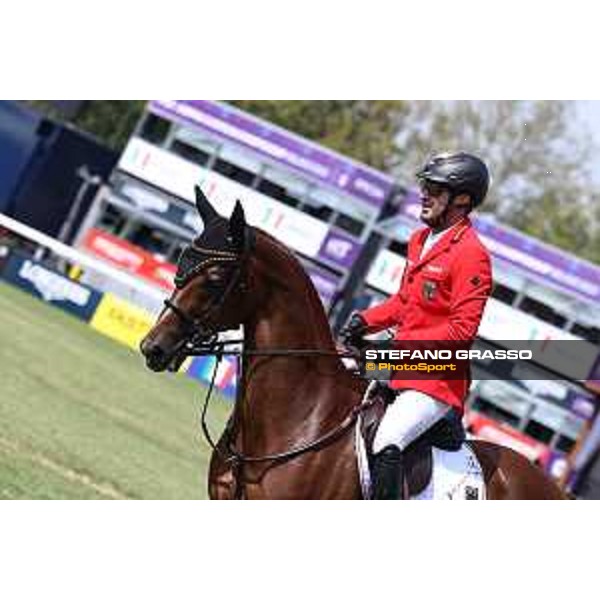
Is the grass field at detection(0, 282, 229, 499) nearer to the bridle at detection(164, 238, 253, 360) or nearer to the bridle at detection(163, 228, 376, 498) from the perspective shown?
the bridle at detection(163, 228, 376, 498)

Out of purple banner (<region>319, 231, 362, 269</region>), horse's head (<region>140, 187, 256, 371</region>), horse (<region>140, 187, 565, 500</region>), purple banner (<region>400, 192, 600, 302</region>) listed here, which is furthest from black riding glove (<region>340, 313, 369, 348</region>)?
purple banner (<region>319, 231, 362, 269</region>)

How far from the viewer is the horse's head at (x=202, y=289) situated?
20.8ft

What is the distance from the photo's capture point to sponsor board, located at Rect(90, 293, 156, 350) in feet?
79.6

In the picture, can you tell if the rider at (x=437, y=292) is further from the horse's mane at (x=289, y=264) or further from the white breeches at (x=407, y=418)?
the horse's mane at (x=289, y=264)

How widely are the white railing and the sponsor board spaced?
0.80 ft

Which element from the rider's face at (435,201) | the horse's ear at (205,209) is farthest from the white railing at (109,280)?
the rider's face at (435,201)

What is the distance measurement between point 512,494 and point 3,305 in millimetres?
15057

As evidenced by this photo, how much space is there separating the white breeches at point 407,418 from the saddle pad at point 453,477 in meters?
0.14

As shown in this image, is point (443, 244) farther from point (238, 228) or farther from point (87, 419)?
point (87, 419)

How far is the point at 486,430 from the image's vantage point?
81.1 ft

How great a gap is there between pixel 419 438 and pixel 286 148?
26807mm

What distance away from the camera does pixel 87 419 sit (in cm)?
1341

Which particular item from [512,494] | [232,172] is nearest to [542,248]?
[232,172]
